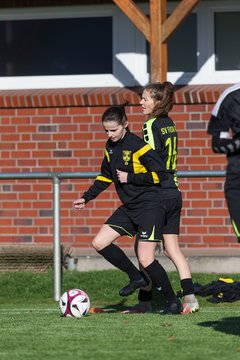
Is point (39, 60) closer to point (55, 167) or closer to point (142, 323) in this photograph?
point (55, 167)

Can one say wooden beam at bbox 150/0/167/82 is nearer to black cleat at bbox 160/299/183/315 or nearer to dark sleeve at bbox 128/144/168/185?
dark sleeve at bbox 128/144/168/185

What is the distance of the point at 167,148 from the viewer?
349 inches

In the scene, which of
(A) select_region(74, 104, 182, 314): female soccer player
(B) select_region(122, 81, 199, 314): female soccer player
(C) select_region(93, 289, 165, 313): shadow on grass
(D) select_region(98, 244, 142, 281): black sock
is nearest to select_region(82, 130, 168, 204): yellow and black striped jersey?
(A) select_region(74, 104, 182, 314): female soccer player

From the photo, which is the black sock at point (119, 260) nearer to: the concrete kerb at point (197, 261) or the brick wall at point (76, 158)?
the concrete kerb at point (197, 261)

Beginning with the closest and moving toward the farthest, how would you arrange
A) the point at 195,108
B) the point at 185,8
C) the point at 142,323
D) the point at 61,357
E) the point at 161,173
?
the point at 61,357, the point at 142,323, the point at 161,173, the point at 185,8, the point at 195,108

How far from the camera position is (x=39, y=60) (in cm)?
1334

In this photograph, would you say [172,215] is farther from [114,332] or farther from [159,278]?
[114,332]

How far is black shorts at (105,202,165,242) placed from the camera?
873cm

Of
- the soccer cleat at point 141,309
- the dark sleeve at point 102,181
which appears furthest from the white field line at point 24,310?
the dark sleeve at point 102,181

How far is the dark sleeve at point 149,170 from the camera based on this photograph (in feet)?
28.3

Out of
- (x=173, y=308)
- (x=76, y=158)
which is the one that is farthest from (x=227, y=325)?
(x=76, y=158)

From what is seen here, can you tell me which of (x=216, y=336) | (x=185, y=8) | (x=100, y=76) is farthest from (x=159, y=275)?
(x=100, y=76)

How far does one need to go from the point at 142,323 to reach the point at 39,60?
232 inches

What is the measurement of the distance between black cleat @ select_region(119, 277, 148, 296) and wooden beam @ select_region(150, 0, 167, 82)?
3.41 m
